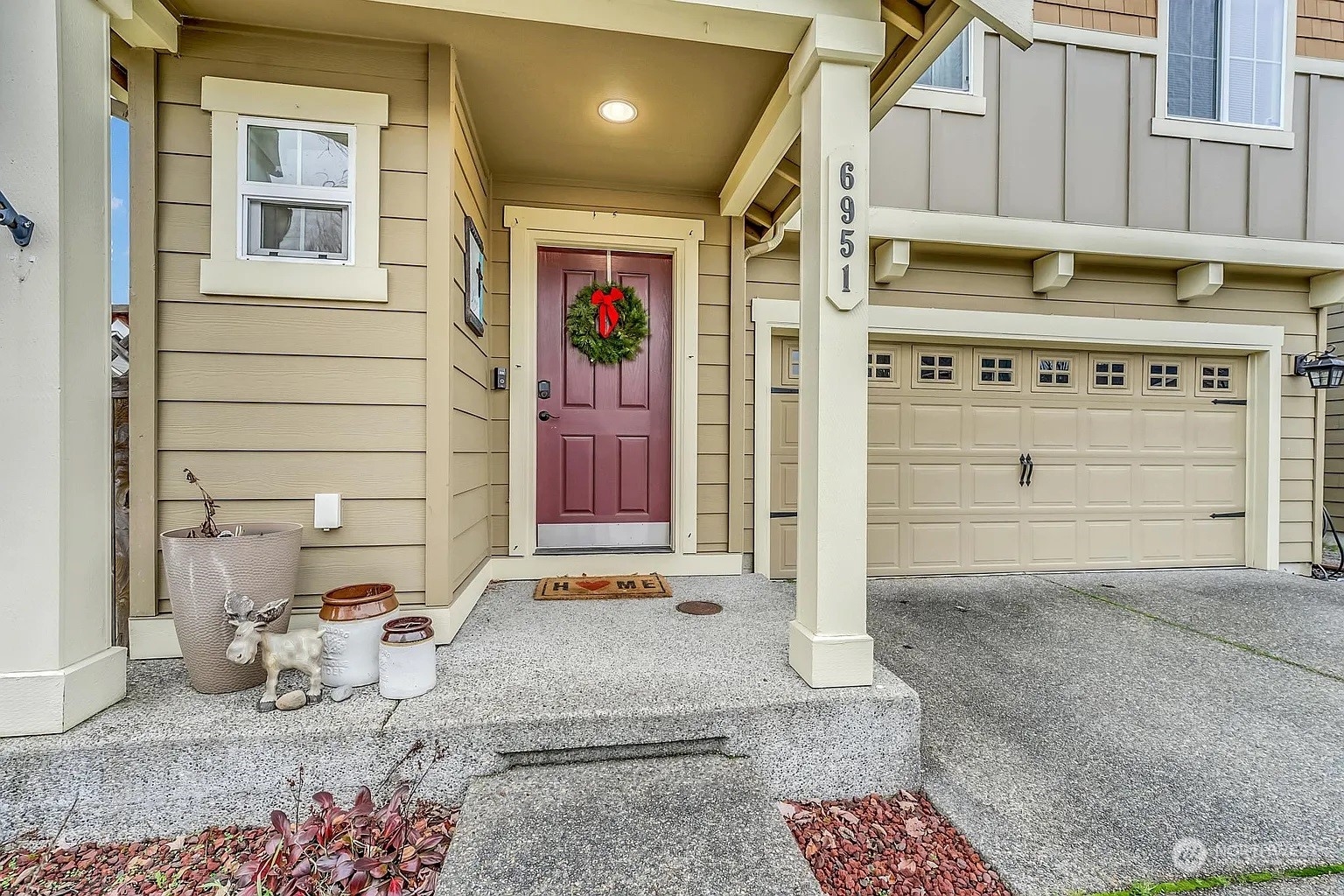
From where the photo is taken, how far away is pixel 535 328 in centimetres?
311

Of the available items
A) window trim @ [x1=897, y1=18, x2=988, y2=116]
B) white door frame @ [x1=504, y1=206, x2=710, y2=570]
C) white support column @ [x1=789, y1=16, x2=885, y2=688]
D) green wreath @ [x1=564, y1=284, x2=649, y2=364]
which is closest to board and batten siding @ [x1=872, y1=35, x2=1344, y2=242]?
window trim @ [x1=897, y1=18, x2=988, y2=116]

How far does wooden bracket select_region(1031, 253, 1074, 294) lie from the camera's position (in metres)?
3.53

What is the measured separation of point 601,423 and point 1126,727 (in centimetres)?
257

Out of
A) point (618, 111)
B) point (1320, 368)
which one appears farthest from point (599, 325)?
point (1320, 368)

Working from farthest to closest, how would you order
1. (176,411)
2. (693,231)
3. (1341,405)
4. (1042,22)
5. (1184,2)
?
1. (1341,405)
2. (1184,2)
3. (1042,22)
4. (693,231)
5. (176,411)

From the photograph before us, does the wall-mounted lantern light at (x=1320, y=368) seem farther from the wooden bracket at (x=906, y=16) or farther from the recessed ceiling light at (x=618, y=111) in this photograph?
the recessed ceiling light at (x=618, y=111)

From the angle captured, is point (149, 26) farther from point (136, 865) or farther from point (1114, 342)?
point (1114, 342)

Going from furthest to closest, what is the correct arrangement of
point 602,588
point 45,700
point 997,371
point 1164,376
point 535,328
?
point 1164,376
point 997,371
point 535,328
point 602,588
point 45,700

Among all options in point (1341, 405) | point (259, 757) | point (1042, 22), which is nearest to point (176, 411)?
point (259, 757)

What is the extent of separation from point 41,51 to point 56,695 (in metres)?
1.67

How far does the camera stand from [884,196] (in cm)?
338

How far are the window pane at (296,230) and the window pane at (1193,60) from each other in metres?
4.95

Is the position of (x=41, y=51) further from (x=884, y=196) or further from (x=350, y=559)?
(x=884, y=196)

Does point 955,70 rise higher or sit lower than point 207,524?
higher
